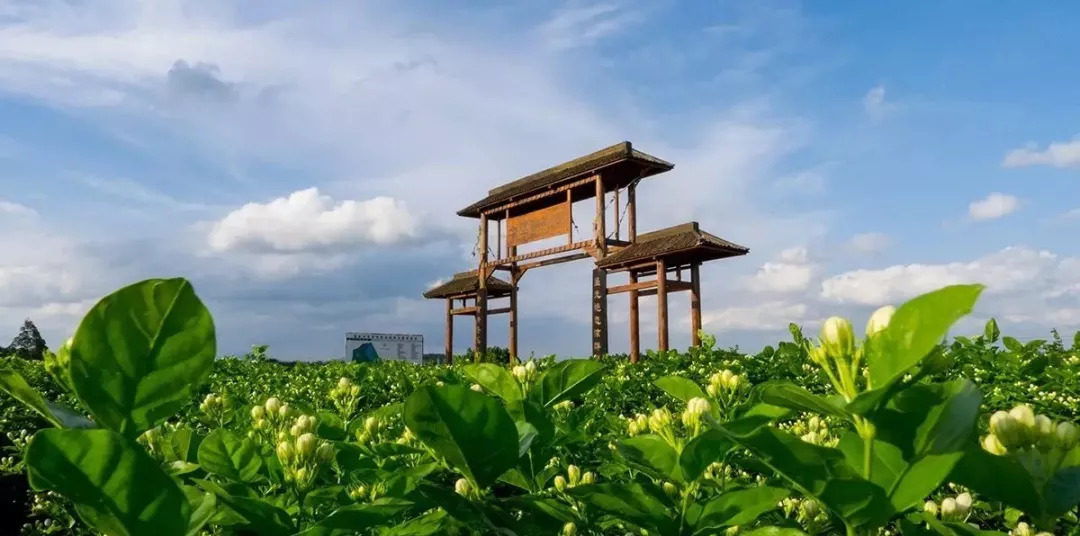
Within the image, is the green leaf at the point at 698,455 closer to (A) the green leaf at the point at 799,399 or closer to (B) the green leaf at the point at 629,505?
(B) the green leaf at the point at 629,505

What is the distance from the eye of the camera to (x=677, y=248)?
1393cm

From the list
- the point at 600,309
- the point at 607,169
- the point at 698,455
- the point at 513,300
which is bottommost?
the point at 698,455

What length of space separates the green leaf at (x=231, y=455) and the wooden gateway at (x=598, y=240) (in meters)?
11.8

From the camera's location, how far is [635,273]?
15891mm

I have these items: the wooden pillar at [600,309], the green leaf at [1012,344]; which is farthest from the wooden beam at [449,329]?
the green leaf at [1012,344]

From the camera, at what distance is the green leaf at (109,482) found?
76cm

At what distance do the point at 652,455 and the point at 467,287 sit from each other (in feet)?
63.8

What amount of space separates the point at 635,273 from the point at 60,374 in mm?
14904

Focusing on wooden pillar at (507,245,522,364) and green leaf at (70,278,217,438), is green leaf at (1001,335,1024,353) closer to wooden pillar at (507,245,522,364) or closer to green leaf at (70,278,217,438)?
green leaf at (70,278,217,438)

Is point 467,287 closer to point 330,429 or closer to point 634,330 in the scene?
point 634,330

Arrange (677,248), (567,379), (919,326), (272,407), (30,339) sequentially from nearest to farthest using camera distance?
(919,326) < (567,379) < (272,407) < (677,248) < (30,339)

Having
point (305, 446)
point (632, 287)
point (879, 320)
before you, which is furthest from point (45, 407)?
point (632, 287)

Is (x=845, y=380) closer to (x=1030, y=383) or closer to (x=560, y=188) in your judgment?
(x=1030, y=383)

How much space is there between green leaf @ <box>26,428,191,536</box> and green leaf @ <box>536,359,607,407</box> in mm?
732
